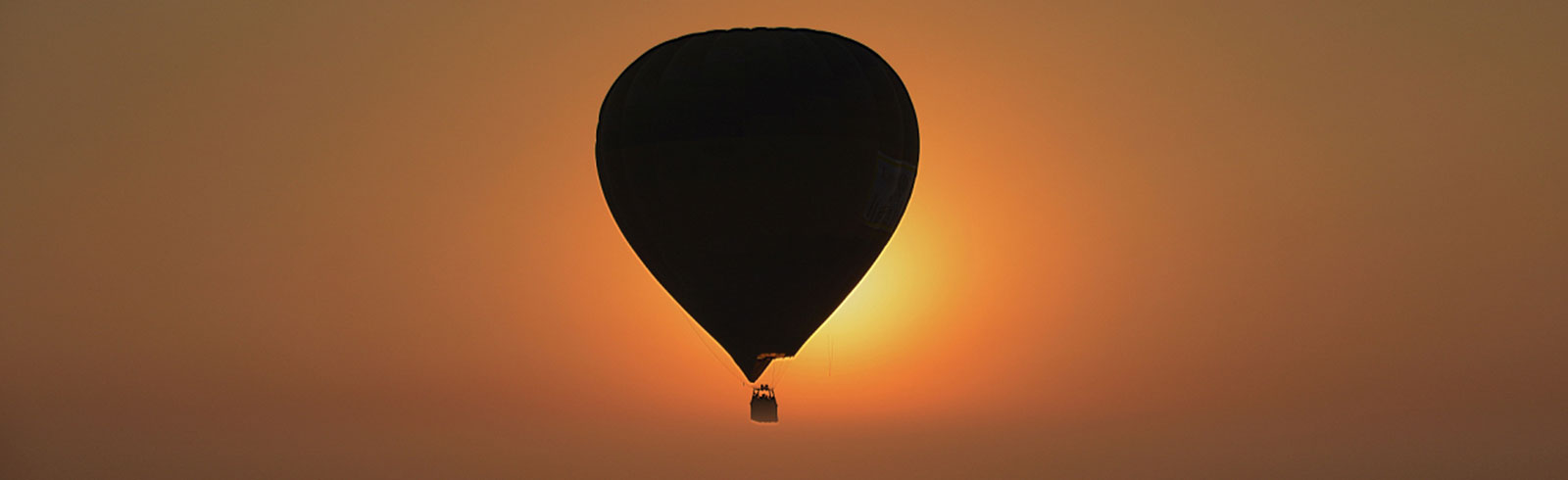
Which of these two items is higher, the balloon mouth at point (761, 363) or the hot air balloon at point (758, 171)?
the hot air balloon at point (758, 171)

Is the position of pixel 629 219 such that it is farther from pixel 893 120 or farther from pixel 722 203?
pixel 893 120

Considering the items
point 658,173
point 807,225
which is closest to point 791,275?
point 807,225

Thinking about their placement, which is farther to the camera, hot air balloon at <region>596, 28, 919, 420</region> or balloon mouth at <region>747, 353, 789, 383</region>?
balloon mouth at <region>747, 353, 789, 383</region>

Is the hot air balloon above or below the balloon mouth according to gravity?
above

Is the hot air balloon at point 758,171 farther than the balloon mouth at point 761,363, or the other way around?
the balloon mouth at point 761,363
